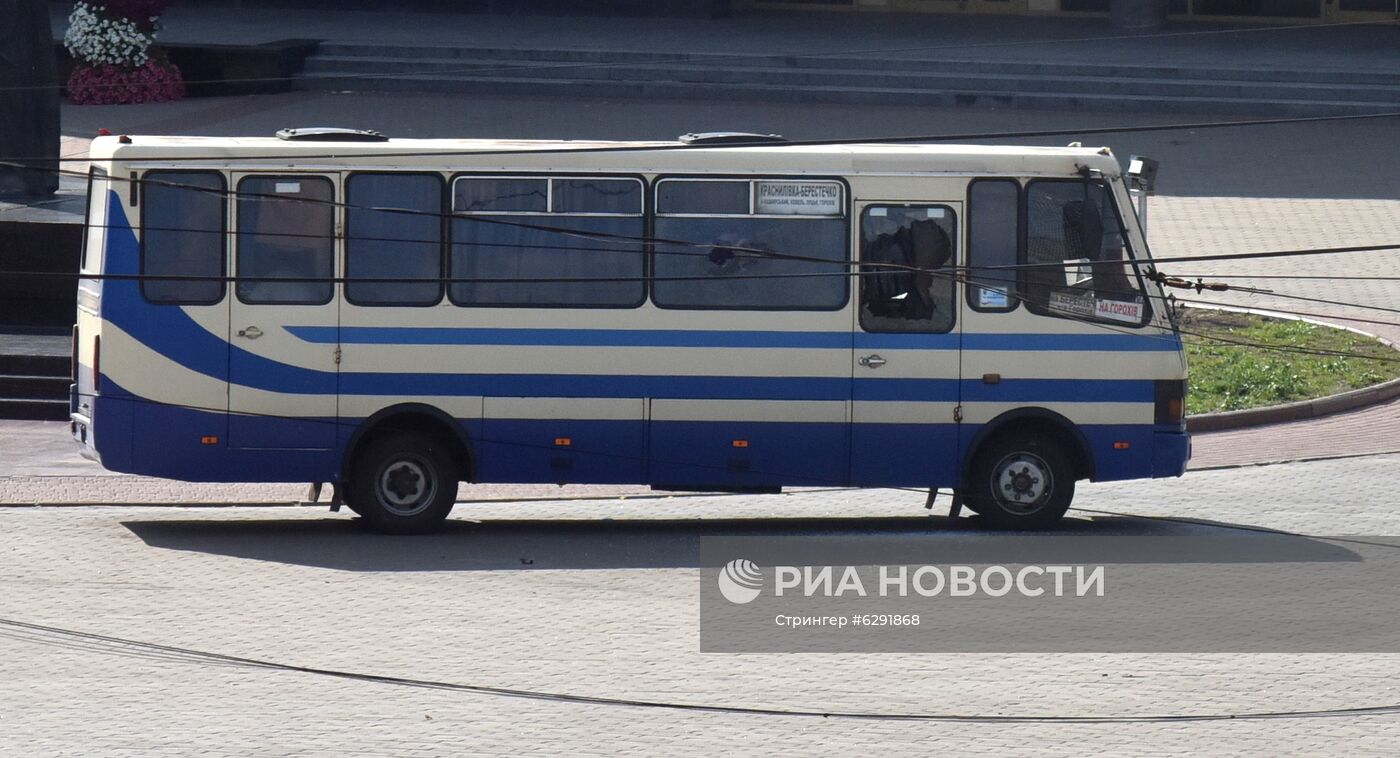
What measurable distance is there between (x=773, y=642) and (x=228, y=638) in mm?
3312

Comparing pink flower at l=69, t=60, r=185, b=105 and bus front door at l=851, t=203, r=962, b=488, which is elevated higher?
pink flower at l=69, t=60, r=185, b=105

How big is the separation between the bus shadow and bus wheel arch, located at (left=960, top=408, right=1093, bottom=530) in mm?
233

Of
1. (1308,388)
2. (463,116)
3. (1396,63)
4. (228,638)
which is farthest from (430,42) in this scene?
(228,638)

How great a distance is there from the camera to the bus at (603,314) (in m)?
13.9

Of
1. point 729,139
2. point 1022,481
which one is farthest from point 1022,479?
point 729,139

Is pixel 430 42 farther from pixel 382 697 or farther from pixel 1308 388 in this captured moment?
pixel 382 697

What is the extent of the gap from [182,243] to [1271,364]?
12.4m

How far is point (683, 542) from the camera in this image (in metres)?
14.4

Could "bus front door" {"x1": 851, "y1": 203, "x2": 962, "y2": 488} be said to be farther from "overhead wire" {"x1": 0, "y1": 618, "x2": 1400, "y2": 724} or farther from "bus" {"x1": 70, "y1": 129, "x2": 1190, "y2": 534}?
"overhead wire" {"x1": 0, "y1": 618, "x2": 1400, "y2": 724}

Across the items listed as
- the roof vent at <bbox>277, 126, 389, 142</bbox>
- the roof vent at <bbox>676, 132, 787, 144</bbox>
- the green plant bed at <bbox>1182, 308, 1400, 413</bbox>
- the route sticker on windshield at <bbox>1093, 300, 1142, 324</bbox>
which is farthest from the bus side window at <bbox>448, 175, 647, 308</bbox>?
the green plant bed at <bbox>1182, 308, 1400, 413</bbox>

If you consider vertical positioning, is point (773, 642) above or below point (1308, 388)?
below

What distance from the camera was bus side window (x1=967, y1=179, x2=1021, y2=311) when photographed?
14.1 meters

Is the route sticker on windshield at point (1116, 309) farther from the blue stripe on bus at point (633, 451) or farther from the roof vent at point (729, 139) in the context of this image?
the roof vent at point (729, 139)

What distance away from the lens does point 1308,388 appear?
66.7ft
